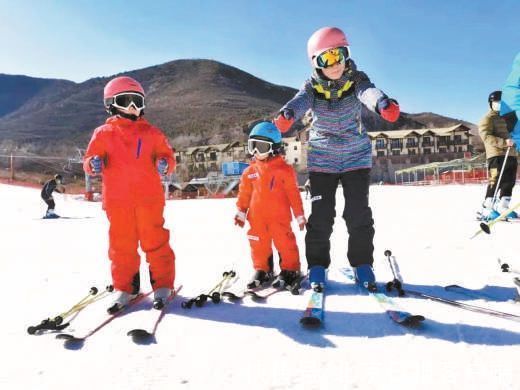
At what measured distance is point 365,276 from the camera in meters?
3.17

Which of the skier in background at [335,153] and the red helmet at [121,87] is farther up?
the red helmet at [121,87]

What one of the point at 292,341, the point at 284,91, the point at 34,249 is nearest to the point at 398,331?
the point at 292,341

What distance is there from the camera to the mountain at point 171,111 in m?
118

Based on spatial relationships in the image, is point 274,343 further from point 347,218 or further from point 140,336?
point 347,218

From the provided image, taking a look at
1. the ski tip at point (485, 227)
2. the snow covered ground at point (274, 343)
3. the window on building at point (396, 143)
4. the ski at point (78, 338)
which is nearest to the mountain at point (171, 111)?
the window on building at point (396, 143)

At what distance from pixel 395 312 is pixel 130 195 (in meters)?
1.95

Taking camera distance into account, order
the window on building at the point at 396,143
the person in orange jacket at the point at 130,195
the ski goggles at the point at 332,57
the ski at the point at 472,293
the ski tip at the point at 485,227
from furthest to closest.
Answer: the window on building at the point at 396,143 → the ski tip at the point at 485,227 → the ski goggles at the point at 332,57 → the person in orange jacket at the point at 130,195 → the ski at the point at 472,293

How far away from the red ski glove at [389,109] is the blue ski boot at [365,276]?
3.71 feet

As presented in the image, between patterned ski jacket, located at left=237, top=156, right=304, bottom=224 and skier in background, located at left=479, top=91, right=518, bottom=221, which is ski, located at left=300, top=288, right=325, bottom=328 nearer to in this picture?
patterned ski jacket, located at left=237, top=156, right=304, bottom=224

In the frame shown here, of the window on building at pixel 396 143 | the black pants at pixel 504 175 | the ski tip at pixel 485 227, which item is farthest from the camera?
the window on building at pixel 396 143

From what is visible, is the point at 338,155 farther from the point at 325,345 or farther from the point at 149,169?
the point at 325,345

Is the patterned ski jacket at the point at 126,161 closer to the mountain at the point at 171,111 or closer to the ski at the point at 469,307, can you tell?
the ski at the point at 469,307

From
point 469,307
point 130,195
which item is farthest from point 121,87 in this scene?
point 469,307

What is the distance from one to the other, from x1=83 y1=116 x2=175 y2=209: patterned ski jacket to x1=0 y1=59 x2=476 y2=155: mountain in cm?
8845
